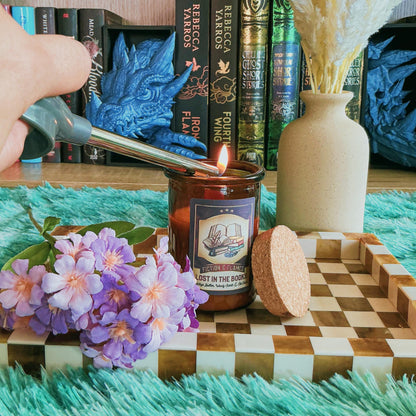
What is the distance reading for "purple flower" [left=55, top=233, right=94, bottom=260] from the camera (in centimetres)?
42

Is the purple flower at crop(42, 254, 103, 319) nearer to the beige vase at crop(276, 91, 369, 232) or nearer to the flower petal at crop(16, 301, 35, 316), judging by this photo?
the flower petal at crop(16, 301, 35, 316)

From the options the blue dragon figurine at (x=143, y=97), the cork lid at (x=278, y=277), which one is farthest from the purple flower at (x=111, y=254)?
the blue dragon figurine at (x=143, y=97)

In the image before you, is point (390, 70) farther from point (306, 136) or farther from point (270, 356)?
point (270, 356)

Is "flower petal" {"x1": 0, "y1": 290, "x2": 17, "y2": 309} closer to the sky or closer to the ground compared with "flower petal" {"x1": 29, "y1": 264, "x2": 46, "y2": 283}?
closer to the ground

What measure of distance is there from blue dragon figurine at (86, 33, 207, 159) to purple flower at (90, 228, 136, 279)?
71 cm

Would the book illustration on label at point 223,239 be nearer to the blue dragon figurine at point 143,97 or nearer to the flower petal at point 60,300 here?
the flower petal at point 60,300

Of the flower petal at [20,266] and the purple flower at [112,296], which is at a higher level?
the flower petal at [20,266]

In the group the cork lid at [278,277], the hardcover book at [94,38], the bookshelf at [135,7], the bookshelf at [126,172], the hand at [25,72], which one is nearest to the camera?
the hand at [25,72]

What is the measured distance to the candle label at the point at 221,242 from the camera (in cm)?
50

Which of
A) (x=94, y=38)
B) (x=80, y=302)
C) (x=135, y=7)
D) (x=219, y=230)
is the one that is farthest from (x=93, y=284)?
(x=135, y=7)

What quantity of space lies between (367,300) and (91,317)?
289 mm

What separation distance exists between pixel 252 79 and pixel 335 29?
16.2 inches

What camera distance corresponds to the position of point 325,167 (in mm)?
781

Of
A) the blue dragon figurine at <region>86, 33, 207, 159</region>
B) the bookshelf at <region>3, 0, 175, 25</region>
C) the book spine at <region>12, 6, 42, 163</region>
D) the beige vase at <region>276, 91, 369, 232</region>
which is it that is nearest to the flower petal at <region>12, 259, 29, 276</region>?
the beige vase at <region>276, 91, 369, 232</region>
